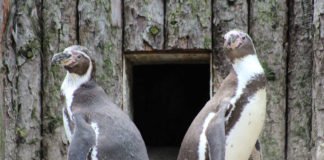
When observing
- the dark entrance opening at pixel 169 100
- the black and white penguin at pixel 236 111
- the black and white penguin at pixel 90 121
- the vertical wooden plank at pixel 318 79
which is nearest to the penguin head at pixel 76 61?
the black and white penguin at pixel 90 121

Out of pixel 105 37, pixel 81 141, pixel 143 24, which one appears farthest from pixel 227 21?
pixel 81 141

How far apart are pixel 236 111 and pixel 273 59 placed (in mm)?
604

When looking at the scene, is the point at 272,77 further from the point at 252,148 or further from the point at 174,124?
the point at 174,124

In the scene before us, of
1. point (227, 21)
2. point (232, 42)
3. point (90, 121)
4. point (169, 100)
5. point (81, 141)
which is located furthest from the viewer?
point (169, 100)

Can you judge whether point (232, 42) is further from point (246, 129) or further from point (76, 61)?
point (76, 61)

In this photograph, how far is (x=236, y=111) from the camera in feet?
12.5

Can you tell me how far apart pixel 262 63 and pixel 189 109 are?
180 cm

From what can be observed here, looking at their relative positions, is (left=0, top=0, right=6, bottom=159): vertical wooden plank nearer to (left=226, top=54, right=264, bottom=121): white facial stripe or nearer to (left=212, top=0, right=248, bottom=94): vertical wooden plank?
(left=212, top=0, right=248, bottom=94): vertical wooden plank

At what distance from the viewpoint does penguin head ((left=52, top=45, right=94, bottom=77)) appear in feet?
12.5

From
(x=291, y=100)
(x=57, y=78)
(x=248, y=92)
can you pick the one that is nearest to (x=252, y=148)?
(x=248, y=92)

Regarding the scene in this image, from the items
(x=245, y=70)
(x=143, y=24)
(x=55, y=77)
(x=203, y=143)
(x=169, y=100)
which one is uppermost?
(x=143, y=24)

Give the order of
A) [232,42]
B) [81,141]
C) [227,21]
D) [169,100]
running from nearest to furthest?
[81,141] → [232,42] → [227,21] → [169,100]

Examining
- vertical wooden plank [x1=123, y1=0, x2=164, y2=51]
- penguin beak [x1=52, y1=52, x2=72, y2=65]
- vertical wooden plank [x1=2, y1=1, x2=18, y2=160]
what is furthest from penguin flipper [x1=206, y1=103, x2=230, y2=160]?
vertical wooden plank [x1=2, y1=1, x2=18, y2=160]

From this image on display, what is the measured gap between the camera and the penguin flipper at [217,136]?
3.67 meters
